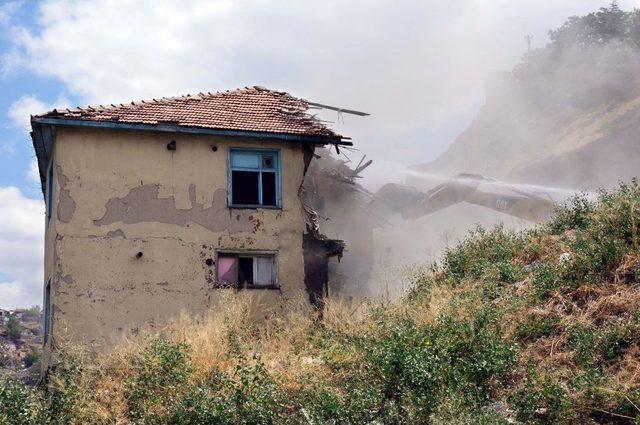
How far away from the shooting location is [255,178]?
20297 mm

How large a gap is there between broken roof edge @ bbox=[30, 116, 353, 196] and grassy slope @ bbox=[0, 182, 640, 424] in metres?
5.28

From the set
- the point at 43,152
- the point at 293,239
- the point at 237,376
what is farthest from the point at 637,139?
the point at 237,376

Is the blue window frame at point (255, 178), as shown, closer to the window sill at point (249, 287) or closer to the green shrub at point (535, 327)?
the window sill at point (249, 287)

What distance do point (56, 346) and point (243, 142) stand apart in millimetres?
6661

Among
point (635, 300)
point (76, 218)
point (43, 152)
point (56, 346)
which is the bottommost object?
point (56, 346)

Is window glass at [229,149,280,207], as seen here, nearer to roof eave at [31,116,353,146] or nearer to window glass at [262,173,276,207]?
window glass at [262,173,276,207]

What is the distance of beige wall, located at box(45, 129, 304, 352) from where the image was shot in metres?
18.4

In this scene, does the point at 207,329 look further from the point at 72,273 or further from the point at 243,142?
the point at 243,142

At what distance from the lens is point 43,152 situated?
21047 millimetres

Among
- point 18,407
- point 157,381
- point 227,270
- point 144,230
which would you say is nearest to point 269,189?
point 227,270

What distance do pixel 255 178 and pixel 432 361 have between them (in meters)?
9.19

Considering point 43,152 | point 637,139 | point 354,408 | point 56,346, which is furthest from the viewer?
point 637,139

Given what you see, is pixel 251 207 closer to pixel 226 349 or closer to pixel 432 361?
pixel 226 349

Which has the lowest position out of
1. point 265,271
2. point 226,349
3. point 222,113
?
point 226,349
